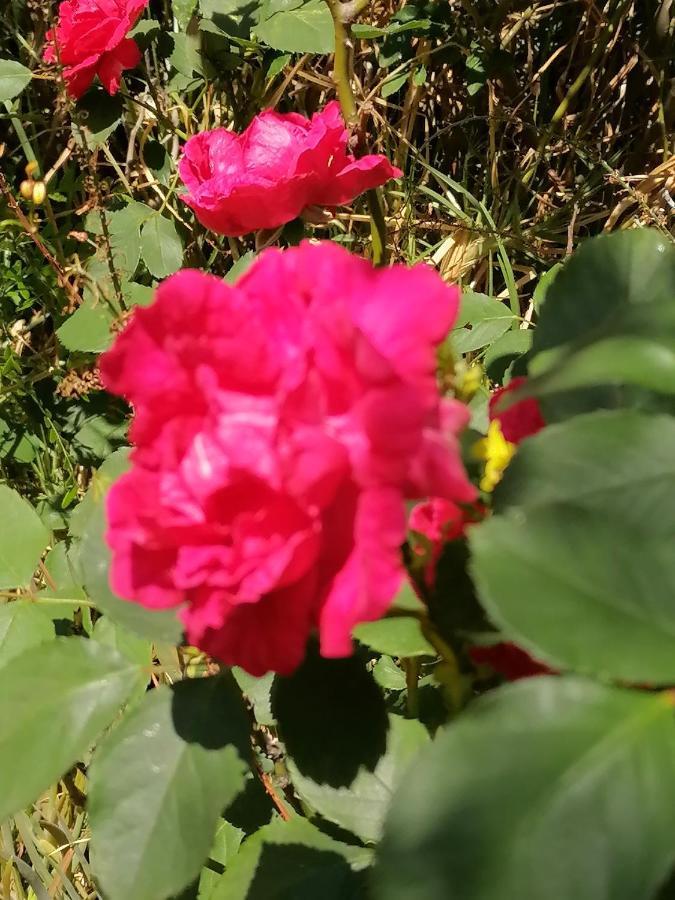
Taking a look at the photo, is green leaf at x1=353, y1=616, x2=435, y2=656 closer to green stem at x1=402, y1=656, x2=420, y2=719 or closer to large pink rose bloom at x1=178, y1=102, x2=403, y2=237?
green stem at x1=402, y1=656, x2=420, y2=719

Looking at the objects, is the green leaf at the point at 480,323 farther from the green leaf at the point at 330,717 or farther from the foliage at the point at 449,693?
the green leaf at the point at 330,717

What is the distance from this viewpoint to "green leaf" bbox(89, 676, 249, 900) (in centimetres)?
42

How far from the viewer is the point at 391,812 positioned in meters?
0.30

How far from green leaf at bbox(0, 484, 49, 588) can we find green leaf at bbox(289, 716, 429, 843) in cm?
30

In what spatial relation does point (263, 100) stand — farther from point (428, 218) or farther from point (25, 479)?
point (25, 479)

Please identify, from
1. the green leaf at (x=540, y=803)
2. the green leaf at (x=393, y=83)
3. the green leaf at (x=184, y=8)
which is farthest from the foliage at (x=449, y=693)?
the green leaf at (x=393, y=83)

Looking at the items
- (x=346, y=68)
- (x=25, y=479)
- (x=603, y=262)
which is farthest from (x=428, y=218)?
(x=603, y=262)

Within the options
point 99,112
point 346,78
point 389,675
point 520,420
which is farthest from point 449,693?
point 99,112

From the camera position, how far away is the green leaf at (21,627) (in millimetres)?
629

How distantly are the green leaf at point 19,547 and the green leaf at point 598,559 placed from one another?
46 cm

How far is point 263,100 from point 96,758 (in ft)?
3.99

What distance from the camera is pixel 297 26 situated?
3.43 feet

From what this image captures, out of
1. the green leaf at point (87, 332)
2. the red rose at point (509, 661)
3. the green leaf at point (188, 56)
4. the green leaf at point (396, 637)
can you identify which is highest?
the green leaf at point (188, 56)

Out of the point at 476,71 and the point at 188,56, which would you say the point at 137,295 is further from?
the point at 476,71
